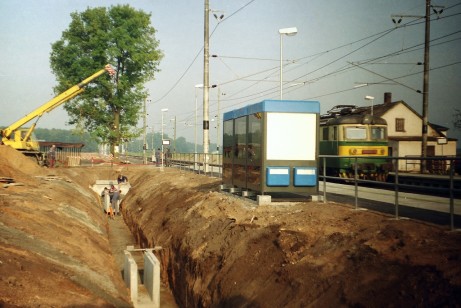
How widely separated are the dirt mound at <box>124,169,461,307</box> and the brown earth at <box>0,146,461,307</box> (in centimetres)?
2

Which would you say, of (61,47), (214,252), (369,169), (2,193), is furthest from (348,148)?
(61,47)

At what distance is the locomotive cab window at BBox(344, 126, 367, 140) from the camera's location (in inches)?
901

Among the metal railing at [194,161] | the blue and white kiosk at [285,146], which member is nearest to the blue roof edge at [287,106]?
the blue and white kiosk at [285,146]

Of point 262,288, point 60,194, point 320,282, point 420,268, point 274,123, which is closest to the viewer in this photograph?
point 420,268

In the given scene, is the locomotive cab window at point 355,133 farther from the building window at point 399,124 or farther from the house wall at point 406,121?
the building window at point 399,124

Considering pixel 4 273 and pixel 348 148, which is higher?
pixel 348 148

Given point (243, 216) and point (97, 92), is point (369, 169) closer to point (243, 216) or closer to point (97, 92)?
point (243, 216)

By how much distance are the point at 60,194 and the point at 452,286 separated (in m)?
20.3

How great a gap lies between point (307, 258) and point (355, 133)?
1669 centimetres

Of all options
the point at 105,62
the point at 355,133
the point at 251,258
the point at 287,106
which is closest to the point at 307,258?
the point at 251,258

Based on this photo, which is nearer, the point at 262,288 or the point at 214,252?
the point at 262,288

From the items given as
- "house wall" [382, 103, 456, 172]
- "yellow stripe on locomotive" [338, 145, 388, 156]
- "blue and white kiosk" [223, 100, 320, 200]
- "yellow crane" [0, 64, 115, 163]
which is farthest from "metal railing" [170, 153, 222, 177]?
"house wall" [382, 103, 456, 172]

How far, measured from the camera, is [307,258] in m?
7.70

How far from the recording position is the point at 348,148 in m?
22.5
